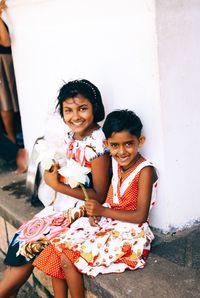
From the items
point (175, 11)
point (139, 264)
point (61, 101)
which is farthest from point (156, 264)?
point (175, 11)

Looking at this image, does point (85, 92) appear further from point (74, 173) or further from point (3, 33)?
point (3, 33)

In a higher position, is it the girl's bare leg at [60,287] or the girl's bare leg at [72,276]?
the girl's bare leg at [72,276]

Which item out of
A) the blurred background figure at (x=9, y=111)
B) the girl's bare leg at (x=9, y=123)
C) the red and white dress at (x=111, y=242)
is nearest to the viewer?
the red and white dress at (x=111, y=242)

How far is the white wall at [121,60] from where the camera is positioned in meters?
2.47

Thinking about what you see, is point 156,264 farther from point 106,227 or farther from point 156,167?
point 156,167

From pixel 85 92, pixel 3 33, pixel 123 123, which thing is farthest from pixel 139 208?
pixel 3 33

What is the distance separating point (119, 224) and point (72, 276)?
41cm

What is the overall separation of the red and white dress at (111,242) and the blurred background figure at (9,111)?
1.77 meters

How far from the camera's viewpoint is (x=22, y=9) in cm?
355

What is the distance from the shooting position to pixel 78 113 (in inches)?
106

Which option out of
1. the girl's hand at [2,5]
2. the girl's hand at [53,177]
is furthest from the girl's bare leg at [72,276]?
the girl's hand at [2,5]

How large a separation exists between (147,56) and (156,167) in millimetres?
687

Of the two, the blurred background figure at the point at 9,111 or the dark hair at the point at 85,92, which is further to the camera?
the blurred background figure at the point at 9,111

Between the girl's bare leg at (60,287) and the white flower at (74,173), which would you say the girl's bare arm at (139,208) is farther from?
the girl's bare leg at (60,287)
